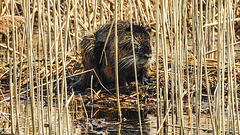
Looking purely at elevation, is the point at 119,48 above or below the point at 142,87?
above

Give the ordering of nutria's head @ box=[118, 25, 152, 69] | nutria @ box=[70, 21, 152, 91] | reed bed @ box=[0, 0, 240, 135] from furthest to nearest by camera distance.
A: nutria @ box=[70, 21, 152, 91] < nutria's head @ box=[118, 25, 152, 69] < reed bed @ box=[0, 0, 240, 135]

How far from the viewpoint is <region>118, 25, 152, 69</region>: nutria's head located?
156 inches

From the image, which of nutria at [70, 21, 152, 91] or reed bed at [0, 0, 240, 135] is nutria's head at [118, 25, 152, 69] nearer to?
nutria at [70, 21, 152, 91]

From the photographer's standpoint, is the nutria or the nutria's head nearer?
the nutria's head

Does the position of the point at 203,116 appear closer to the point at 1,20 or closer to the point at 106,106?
the point at 106,106

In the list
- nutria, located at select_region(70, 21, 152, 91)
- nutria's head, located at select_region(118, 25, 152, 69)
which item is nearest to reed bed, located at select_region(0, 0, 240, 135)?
nutria, located at select_region(70, 21, 152, 91)

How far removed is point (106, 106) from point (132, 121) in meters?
0.57

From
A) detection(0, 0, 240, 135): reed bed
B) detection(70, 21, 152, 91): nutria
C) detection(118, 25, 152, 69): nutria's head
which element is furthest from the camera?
detection(70, 21, 152, 91): nutria

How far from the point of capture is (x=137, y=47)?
4043mm

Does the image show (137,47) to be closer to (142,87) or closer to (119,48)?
(119,48)

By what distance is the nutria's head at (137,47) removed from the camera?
395cm

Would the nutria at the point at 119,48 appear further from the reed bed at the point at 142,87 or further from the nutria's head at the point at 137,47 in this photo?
the reed bed at the point at 142,87

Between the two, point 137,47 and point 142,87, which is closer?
point 137,47

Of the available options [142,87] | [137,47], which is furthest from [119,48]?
[142,87]
